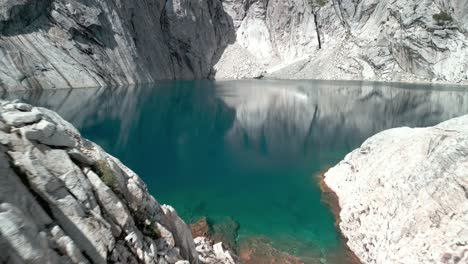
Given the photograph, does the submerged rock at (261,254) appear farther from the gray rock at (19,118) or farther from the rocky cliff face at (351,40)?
the rocky cliff face at (351,40)

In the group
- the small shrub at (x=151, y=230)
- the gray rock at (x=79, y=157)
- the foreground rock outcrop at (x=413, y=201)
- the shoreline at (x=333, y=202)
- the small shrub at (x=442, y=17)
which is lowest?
the shoreline at (x=333, y=202)

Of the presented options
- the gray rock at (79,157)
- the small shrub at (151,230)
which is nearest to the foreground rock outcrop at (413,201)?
the small shrub at (151,230)

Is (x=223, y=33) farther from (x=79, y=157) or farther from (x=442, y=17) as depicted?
(x=79, y=157)

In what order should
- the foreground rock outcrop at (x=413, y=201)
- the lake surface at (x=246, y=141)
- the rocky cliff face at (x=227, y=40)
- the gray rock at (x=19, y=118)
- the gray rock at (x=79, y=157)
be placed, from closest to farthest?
the gray rock at (x=19, y=118) → the gray rock at (x=79, y=157) → the foreground rock outcrop at (x=413, y=201) → the lake surface at (x=246, y=141) → the rocky cliff face at (x=227, y=40)

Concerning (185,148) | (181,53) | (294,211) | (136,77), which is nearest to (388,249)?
(294,211)

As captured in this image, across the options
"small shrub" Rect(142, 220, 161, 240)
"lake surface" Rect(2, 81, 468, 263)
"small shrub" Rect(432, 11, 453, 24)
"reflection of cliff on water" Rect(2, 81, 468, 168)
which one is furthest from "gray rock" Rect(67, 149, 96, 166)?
"small shrub" Rect(432, 11, 453, 24)

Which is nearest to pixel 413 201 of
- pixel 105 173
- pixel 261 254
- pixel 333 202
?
pixel 261 254
